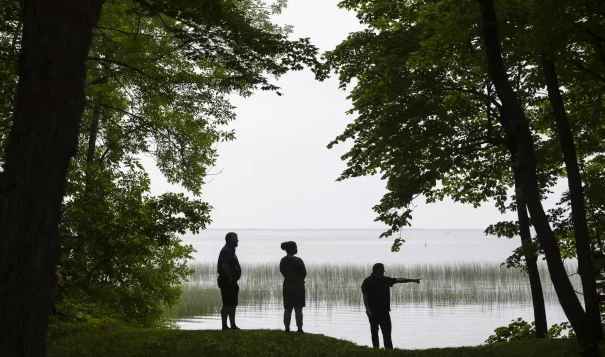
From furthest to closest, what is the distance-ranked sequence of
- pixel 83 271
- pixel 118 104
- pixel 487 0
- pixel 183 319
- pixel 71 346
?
pixel 183 319 → pixel 118 104 → pixel 83 271 → pixel 71 346 → pixel 487 0

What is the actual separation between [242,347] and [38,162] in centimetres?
651

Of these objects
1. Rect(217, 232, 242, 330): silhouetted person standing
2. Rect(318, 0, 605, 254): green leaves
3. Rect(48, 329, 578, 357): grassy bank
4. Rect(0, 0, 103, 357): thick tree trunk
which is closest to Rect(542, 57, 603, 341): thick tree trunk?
Rect(48, 329, 578, 357): grassy bank

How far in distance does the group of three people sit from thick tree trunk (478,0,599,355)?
382cm

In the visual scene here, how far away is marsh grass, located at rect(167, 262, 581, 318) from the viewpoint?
29.7m

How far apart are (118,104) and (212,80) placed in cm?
307

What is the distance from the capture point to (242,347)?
10.8m

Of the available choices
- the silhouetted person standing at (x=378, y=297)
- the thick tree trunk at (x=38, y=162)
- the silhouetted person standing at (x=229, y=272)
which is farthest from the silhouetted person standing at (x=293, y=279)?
the thick tree trunk at (x=38, y=162)

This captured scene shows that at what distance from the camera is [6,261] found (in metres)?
4.98

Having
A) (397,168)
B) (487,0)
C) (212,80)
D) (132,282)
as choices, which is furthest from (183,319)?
(487,0)

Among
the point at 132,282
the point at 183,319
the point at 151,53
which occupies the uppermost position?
the point at 151,53

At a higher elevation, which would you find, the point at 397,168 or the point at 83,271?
the point at 397,168

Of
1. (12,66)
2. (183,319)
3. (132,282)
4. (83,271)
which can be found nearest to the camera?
(12,66)

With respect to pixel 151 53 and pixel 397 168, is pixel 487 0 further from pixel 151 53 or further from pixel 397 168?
pixel 151 53

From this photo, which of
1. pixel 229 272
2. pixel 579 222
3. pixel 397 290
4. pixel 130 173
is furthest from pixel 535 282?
pixel 397 290
